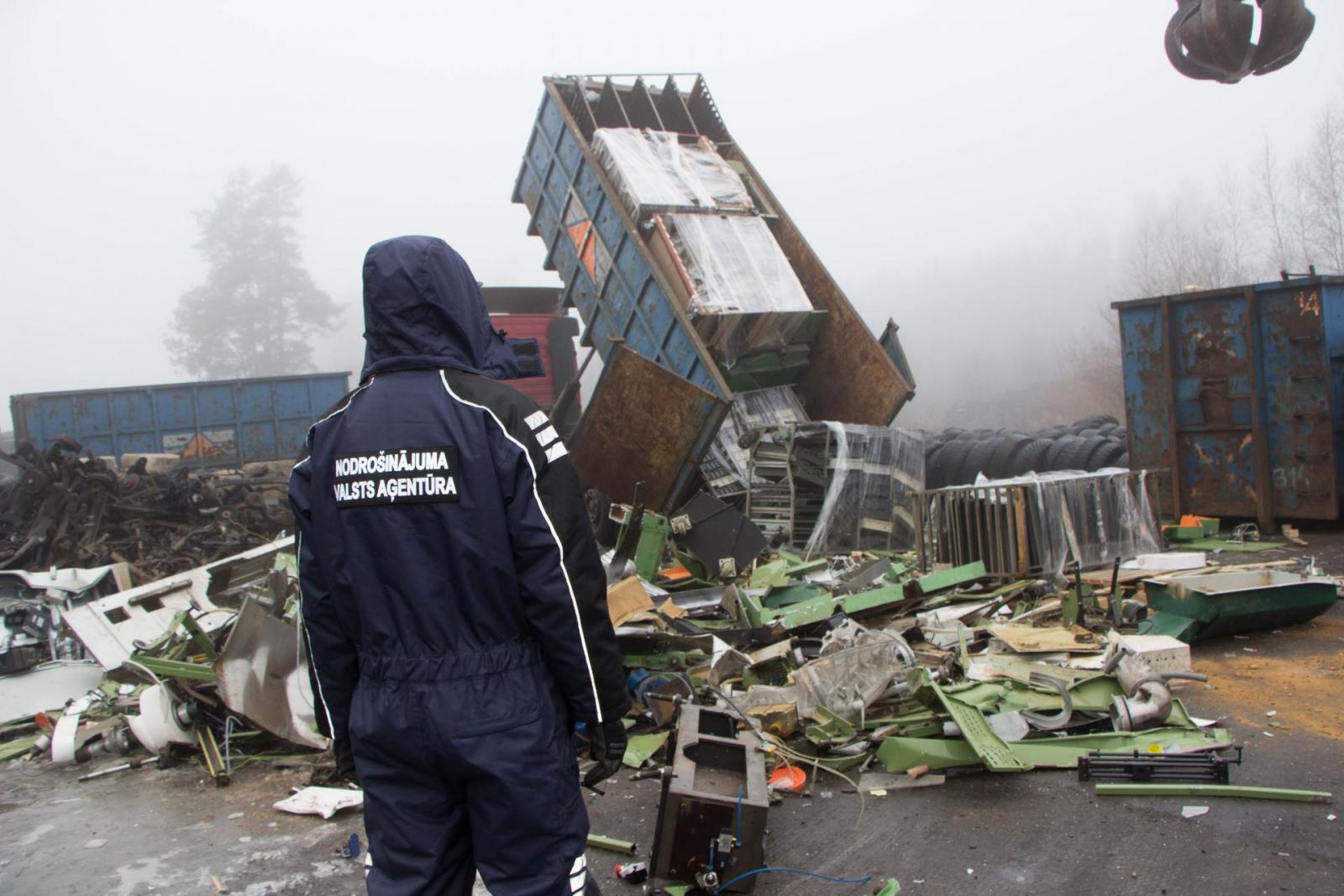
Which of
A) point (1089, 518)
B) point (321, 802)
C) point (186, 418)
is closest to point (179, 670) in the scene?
point (321, 802)

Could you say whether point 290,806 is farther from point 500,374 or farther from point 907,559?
point 907,559

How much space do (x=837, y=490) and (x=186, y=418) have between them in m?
10.7

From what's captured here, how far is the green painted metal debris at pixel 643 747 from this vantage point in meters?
4.26

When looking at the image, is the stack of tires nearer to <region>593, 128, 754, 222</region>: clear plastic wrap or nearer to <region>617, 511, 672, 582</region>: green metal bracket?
<region>593, 128, 754, 222</region>: clear plastic wrap

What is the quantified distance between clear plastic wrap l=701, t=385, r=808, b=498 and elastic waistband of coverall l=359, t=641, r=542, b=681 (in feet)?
22.0

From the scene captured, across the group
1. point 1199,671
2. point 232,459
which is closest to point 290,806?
point 1199,671

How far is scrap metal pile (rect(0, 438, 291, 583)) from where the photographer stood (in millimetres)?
8977

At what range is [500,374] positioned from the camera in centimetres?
229

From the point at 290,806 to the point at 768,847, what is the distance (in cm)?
199

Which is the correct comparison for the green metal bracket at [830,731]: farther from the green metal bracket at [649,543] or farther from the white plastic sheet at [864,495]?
the white plastic sheet at [864,495]

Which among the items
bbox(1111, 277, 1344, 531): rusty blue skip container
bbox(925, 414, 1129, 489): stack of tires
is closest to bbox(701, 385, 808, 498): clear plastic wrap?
bbox(925, 414, 1129, 489): stack of tires

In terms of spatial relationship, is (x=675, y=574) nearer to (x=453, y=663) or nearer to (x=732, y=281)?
(x=732, y=281)

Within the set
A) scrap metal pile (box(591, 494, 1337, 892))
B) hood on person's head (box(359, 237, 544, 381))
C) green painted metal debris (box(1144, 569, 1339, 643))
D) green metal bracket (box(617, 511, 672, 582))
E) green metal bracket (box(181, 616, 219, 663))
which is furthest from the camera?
green metal bracket (box(617, 511, 672, 582))

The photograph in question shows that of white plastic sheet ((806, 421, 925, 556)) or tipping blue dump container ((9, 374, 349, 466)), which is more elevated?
tipping blue dump container ((9, 374, 349, 466))
